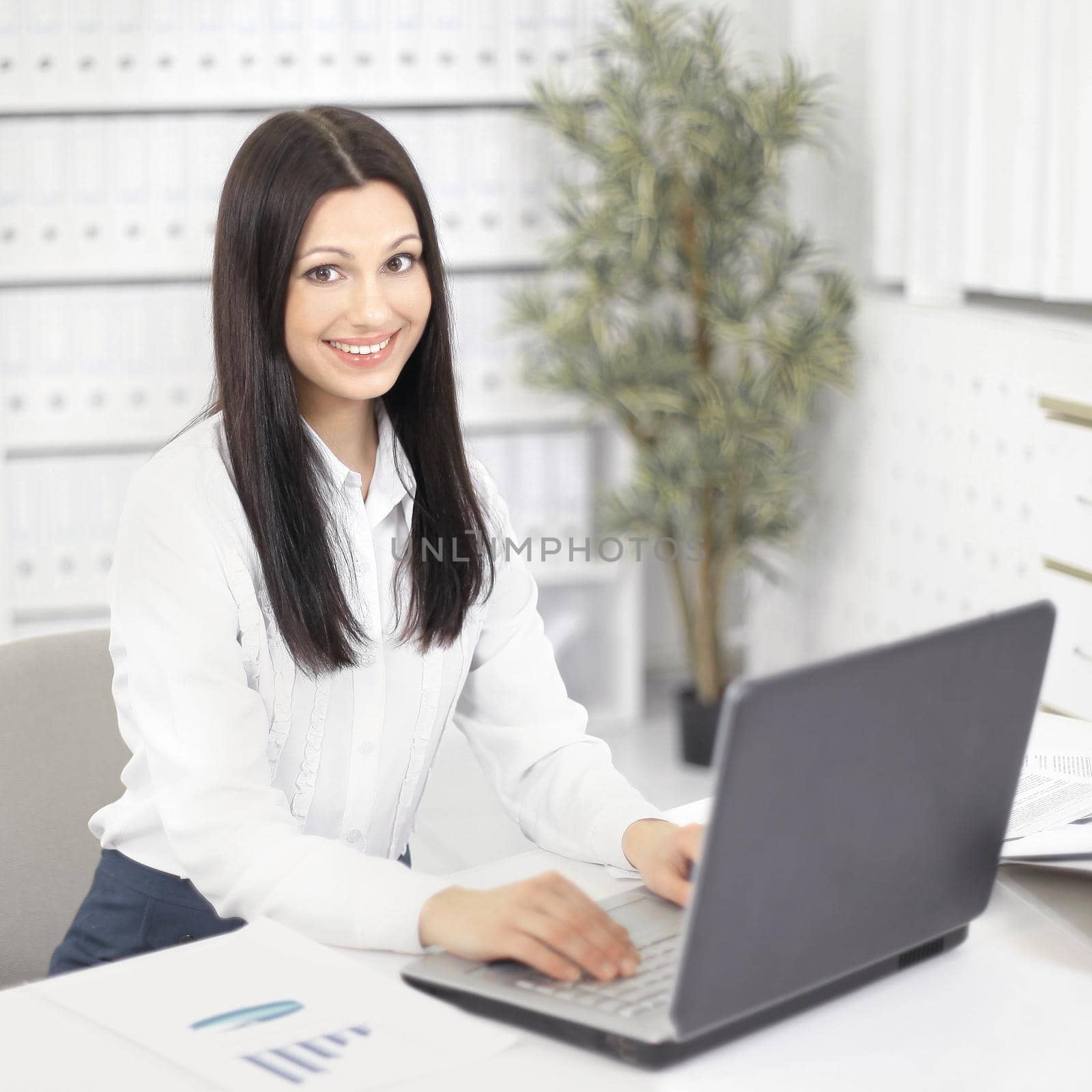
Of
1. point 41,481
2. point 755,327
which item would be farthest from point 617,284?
point 41,481

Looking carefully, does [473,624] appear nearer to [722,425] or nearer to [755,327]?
[722,425]

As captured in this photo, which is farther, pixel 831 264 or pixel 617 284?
pixel 831 264

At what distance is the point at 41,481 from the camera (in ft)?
11.0

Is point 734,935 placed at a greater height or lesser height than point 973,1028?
greater

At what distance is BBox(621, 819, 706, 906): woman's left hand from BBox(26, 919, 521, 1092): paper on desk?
229mm

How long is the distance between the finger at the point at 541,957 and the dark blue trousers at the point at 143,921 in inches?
18.5

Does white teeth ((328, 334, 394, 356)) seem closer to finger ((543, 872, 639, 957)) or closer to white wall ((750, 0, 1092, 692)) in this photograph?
finger ((543, 872, 639, 957))

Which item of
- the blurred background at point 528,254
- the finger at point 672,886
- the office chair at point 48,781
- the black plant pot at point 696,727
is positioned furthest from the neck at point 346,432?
the black plant pot at point 696,727

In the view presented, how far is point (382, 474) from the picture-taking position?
4.83ft

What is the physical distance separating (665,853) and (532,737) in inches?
11.5

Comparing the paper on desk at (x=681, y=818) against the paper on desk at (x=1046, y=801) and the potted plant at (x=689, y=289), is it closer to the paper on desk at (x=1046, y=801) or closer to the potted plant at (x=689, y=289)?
the paper on desk at (x=1046, y=801)

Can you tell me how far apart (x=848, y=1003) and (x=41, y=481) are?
2.78 meters

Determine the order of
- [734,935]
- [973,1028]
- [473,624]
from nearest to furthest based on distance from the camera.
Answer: [734,935] → [973,1028] → [473,624]

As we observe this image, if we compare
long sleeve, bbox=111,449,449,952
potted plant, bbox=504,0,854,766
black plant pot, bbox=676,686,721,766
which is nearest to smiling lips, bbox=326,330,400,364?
long sleeve, bbox=111,449,449,952
